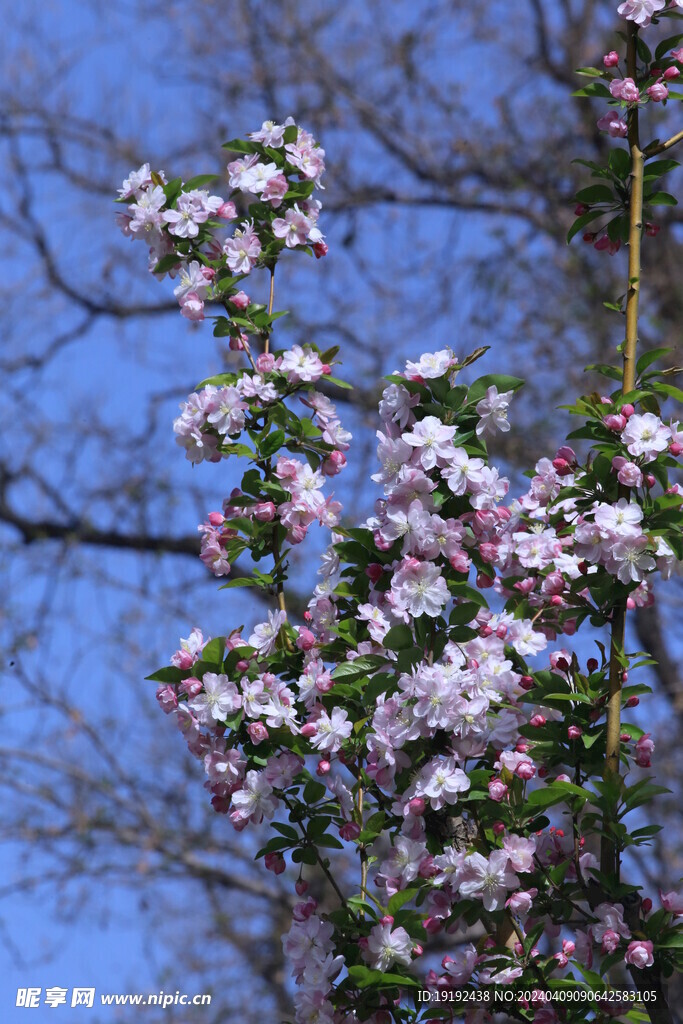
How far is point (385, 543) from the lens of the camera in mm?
1431

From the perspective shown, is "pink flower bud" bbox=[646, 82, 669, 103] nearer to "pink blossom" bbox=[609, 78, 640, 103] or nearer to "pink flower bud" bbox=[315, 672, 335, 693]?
"pink blossom" bbox=[609, 78, 640, 103]

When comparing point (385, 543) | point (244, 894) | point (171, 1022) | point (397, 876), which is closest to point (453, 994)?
point (397, 876)

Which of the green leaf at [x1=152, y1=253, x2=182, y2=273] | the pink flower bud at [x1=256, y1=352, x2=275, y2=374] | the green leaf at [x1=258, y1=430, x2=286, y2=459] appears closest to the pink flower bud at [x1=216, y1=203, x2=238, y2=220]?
the green leaf at [x1=152, y1=253, x2=182, y2=273]

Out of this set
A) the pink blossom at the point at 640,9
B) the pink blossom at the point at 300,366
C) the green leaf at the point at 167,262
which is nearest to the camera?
the pink blossom at the point at 640,9

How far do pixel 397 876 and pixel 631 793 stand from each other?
0.31 metres

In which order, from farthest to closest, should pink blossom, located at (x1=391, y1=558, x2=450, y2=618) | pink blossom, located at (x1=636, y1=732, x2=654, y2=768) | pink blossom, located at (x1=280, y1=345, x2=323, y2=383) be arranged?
pink blossom, located at (x1=280, y1=345, x2=323, y2=383) < pink blossom, located at (x1=636, y1=732, x2=654, y2=768) < pink blossom, located at (x1=391, y1=558, x2=450, y2=618)

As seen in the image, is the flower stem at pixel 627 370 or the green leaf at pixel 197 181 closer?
the flower stem at pixel 627 370

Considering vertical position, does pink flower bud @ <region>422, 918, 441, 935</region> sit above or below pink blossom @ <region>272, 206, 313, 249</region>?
below

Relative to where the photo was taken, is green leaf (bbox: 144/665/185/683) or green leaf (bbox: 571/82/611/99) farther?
green leaf (bbox: 571/82/611/99)

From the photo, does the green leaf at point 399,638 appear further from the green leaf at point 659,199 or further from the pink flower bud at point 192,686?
the green leaf at point 659,199

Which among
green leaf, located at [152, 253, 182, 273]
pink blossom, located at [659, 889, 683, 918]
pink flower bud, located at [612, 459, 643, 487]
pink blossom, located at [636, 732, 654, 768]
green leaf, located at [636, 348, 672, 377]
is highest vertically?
green leaf, located at [152, 253, 182, 273]

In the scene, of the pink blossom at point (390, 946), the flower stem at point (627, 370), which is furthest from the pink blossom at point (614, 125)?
the pink blossom at point (390, 946)

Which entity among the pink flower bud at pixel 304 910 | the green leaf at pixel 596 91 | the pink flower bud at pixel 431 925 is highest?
the green leaf at pixel 596 91

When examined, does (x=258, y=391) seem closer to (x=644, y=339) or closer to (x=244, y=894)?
(x=644, y=339)
